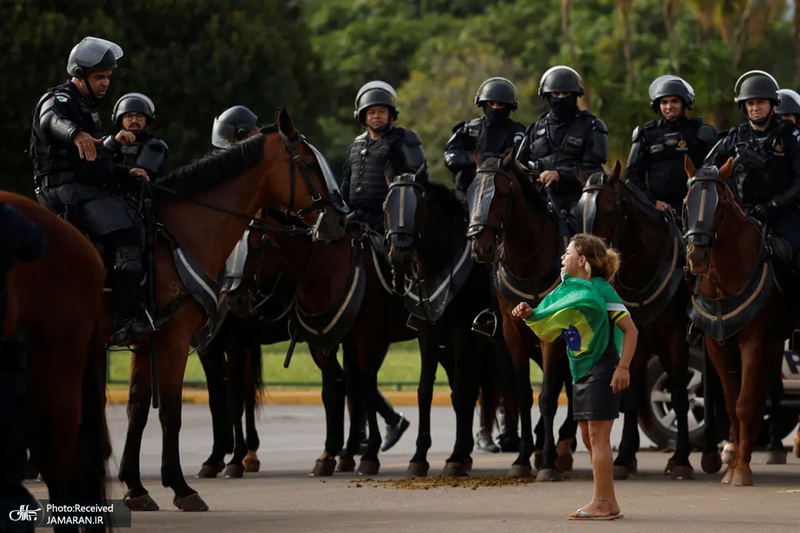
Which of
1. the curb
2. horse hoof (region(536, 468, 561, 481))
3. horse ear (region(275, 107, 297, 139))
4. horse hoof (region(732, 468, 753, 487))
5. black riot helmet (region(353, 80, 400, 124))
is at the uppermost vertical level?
black riot helmet (region(353, 80, 400, 124))

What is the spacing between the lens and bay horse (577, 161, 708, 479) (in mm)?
14172

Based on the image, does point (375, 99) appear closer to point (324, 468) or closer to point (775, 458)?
point (324, 468)

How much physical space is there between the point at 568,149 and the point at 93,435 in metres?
7.01

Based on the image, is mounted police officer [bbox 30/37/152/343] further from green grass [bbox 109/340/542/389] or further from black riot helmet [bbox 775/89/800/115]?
green grass [bbox 109/340/542/389]

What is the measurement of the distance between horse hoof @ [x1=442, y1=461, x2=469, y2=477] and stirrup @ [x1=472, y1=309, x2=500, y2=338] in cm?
119

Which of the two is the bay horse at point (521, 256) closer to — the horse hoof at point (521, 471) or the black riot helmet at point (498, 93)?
the horse hoof at point (521, 471)

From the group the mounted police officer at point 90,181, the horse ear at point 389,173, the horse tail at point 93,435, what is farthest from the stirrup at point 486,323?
the horse tail at point 93,435

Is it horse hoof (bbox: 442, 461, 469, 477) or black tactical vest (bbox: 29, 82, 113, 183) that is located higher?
black tactical vest (bbox: 29, 82, 113, 183)

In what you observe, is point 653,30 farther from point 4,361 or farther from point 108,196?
point 4,361

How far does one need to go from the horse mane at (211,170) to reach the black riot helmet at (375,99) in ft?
10.4

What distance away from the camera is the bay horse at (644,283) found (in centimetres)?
1417

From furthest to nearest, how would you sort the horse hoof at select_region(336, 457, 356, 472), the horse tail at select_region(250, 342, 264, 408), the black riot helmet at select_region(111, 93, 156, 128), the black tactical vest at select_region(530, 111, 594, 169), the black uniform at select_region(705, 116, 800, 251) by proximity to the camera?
the horse tail at select_region(250, 342, 264, 408), the horse hoof at select_region(336, 457, 356, 472), the black tactical vest at select_region(530, 111, 594, 169), the black riot helmet at select_region(111, 93, 156, 128), the black uniform at select_region(705, 116, 800, 251)

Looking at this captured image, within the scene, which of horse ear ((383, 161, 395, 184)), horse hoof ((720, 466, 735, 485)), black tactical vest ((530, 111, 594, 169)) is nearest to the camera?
horse hoof ((720, 466, 735, 485))

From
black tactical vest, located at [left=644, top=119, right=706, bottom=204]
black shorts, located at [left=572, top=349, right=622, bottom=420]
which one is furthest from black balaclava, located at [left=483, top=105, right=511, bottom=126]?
black shorts, located at [left=572, top=349, right=622, bottom=420]
